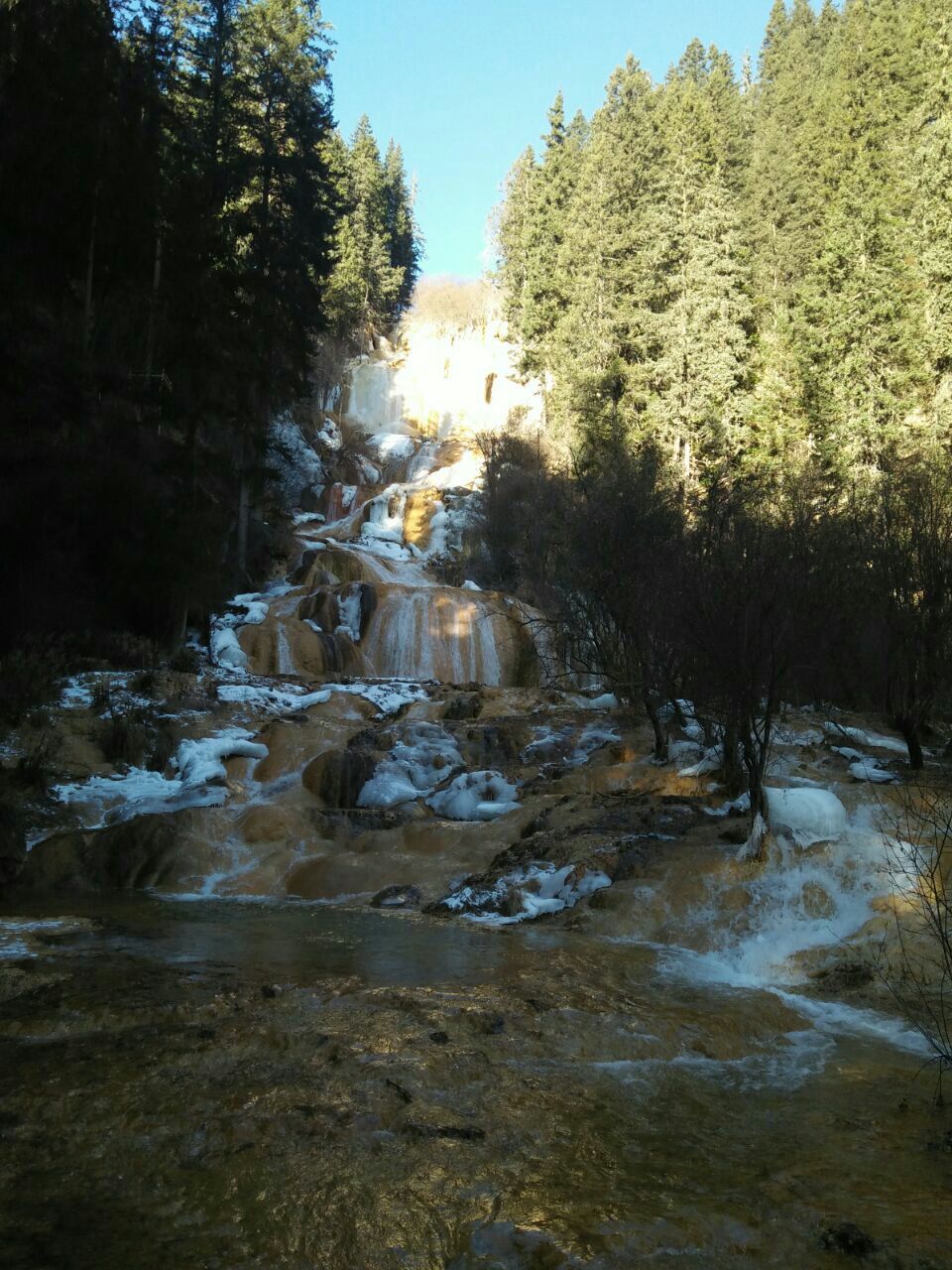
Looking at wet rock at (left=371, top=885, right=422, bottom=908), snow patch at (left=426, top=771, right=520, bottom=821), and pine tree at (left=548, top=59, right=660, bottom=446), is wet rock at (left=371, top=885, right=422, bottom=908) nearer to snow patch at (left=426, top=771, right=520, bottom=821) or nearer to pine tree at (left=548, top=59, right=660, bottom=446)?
snow patch at (left=426, top=771, right=520, bottom=821)

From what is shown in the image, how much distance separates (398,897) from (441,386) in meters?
46.1

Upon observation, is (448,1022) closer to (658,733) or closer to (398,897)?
(398,897)

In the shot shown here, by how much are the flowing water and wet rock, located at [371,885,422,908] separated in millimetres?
48

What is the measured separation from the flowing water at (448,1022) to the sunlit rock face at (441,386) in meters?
36.7

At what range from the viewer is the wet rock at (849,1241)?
10.9 feet

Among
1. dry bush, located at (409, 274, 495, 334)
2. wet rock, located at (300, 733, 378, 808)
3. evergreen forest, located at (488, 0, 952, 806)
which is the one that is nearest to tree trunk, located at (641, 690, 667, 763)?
evergreen forest, located at (488, 0, 952, 806)

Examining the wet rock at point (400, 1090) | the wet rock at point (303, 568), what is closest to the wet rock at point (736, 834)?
the wet rock at point (400, 1090)

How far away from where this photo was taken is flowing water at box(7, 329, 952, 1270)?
11.3ft

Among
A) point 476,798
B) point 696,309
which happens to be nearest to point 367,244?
point 696,309

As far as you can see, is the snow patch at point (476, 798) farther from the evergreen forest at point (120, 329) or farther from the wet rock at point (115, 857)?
the evergreen forest at point (120, 329)

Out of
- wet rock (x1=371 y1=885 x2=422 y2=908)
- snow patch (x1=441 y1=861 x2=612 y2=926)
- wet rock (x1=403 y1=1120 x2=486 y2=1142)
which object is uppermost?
wet rock (x1=403 y1=1120 x2=486 y2=1142)

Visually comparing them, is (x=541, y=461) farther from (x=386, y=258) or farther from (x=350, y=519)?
(x=386, y=258)

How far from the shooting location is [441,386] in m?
53.2

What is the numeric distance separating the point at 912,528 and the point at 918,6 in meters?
33.7
